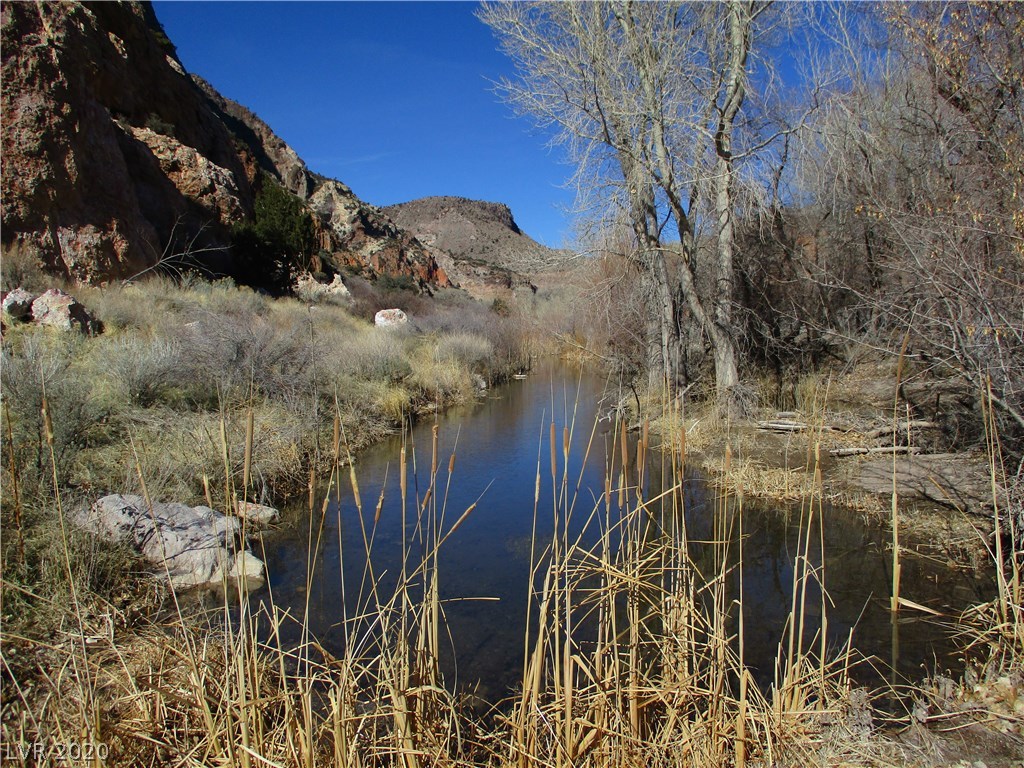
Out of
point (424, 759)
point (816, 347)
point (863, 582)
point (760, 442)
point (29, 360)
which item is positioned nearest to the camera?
point (424, 759)

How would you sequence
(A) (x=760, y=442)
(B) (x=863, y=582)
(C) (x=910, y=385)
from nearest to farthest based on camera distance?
1. (B) (x=863, y=582)
2. (C) (x=910, y=385)
3. (A) (x=760, y=442)

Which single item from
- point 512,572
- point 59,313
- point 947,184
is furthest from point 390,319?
point 947,184

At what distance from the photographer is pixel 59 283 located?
37.7ft

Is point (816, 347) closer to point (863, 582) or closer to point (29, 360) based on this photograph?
point (863, 582)

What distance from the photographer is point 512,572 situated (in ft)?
17.1

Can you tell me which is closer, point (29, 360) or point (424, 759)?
point (424, 759)

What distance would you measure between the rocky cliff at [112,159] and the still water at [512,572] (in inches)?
156

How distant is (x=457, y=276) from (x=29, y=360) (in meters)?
43.0

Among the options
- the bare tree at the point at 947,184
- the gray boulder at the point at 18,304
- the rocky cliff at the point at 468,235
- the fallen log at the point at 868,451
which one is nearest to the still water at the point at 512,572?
the fallen log at the point at 868,451

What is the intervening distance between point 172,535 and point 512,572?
275 cm

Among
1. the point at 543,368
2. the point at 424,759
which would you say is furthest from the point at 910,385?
the point at 543,368

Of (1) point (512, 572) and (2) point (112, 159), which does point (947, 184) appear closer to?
(1) point (512, 572)

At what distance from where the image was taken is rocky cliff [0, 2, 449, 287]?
473 inches

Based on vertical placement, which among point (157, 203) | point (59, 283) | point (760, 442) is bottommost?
point (760, 442)
